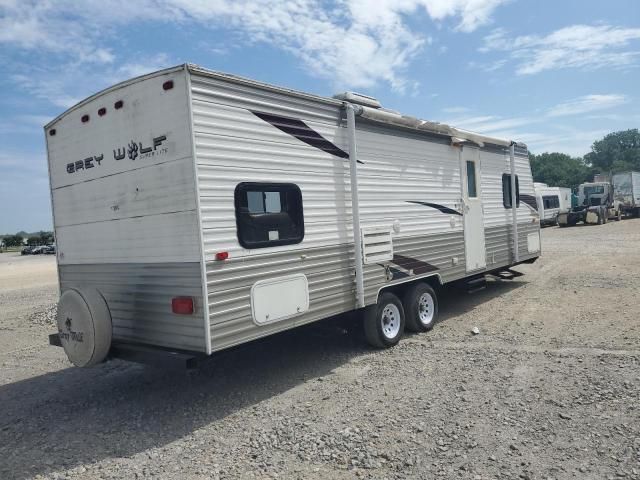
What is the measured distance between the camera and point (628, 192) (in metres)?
34.6

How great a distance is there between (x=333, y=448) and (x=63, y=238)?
13.1 ft

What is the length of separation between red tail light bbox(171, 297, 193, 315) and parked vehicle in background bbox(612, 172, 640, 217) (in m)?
36.9

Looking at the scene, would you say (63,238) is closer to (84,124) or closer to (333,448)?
(84,124)

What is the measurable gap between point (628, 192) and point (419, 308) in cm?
3383

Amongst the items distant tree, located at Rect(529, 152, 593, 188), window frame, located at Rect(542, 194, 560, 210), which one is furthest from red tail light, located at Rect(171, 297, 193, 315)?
distant tree, located at Rect(529, 152, 593, 188)

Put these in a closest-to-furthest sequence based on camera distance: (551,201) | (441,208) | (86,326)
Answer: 1. (86,326)
2. (441,208)
3. (551,201)

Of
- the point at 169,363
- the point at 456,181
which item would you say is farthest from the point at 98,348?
the point at 456,181

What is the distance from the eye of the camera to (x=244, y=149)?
487 centimetres

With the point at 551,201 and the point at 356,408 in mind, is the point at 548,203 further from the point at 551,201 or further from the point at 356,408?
the point at 356,408

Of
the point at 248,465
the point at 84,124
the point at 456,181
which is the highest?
the point at 84,124

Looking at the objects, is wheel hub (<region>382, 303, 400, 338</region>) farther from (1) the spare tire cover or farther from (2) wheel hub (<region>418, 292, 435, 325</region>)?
(1) the spare tire cover

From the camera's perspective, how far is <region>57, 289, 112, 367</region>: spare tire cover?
4836mm

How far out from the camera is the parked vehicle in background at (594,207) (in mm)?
29317

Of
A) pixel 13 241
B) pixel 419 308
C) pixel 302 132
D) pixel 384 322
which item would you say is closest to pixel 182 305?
pixel 302 132
